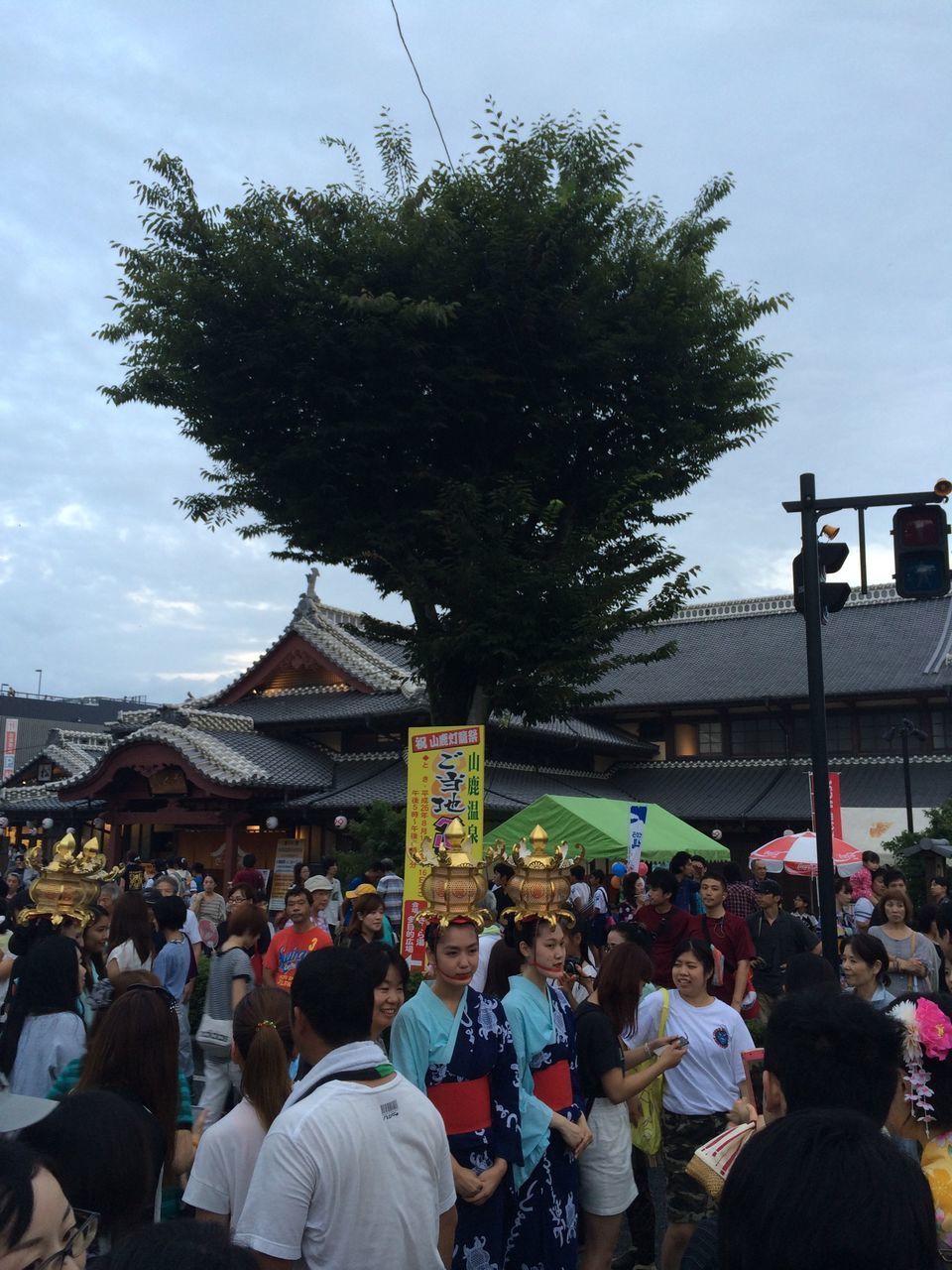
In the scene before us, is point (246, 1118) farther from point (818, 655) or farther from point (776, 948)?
point (776, 948)

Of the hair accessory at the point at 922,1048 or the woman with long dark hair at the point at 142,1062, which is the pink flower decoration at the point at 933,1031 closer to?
the hair accessory at the point at 922,1048

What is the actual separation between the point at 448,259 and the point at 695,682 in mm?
21531

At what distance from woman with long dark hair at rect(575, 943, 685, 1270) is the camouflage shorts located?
24cm

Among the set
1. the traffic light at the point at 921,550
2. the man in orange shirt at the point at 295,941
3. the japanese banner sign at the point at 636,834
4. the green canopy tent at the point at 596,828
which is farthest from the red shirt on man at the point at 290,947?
the green canopy tent at the point at 596,828

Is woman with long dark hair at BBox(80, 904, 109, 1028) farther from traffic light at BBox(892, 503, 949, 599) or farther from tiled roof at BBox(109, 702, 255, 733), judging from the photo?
tiled roof at BBox(109, 702, 255, 733)

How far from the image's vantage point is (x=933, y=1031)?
2980mm

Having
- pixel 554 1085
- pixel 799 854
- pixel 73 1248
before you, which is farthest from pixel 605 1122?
pixel 799 854

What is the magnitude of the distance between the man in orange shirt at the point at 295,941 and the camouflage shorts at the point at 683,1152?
10.4 ft

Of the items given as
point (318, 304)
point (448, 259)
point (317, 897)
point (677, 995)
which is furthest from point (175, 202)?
point (677, 995)

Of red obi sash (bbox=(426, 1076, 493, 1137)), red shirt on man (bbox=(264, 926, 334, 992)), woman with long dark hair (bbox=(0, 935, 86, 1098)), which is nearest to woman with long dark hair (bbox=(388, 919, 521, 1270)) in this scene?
red obi sash (bbox=(426, 1076, 493, 1137))

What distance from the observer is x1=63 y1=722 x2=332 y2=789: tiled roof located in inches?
931

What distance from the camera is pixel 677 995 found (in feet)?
18.0

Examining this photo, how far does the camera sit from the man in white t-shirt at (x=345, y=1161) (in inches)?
104

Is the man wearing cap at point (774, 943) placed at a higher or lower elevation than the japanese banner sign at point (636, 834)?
lower
